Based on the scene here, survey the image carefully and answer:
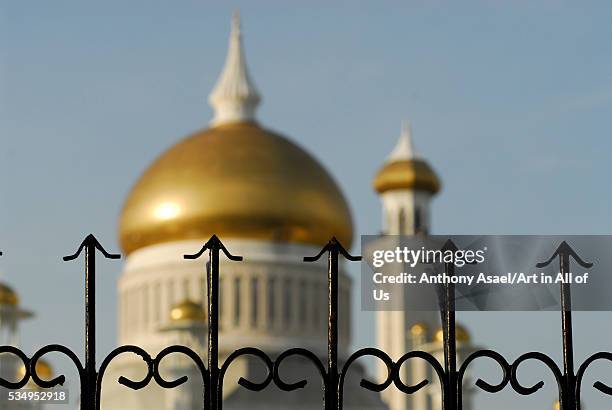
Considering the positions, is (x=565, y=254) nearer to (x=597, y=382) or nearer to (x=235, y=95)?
(x=597, y=382)

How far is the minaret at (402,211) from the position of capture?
40469mm

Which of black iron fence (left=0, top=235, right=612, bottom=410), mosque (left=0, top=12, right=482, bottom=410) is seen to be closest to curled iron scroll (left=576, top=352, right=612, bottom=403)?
black iron fence (left=0, top=235, right=612, bottom=410)

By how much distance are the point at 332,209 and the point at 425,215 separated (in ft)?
8.79

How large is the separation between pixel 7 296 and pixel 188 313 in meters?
4.22

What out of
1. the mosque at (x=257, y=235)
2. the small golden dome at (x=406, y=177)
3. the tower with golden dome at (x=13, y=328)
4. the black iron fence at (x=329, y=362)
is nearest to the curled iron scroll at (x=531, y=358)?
the black iron fence at (x=329, y=362)

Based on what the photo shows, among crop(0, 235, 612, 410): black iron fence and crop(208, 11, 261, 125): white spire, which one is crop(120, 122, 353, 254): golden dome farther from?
crop(0, 235, 612, 410): black iron fence

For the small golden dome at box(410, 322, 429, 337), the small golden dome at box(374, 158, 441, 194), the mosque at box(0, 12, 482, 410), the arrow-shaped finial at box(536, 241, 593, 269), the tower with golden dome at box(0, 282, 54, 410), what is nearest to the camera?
the arrow-shaped finial at box(536, 241, 593, 269)

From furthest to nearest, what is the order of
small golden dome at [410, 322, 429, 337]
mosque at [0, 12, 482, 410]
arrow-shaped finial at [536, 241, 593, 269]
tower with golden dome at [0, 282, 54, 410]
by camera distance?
mosque at [0, 12, 482, 410]
small golden dome at [410, 322, 429, 337]
tower with golden dome at [0, 282, 54, 410]
arrow-shaped finial at [536, 241, 593, 269]

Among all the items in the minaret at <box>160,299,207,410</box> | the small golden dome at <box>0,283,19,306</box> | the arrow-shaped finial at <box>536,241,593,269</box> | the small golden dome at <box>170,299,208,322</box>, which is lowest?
the arrow-shaped finial at <box>536,241,593,269</box>

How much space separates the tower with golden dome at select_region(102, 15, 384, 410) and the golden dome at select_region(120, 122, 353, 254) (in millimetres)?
25

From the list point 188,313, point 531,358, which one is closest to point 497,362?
point 531,358

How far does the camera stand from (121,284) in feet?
140

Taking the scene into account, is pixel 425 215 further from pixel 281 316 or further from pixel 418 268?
pixel 418 268

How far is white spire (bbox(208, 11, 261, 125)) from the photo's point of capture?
43.9m
